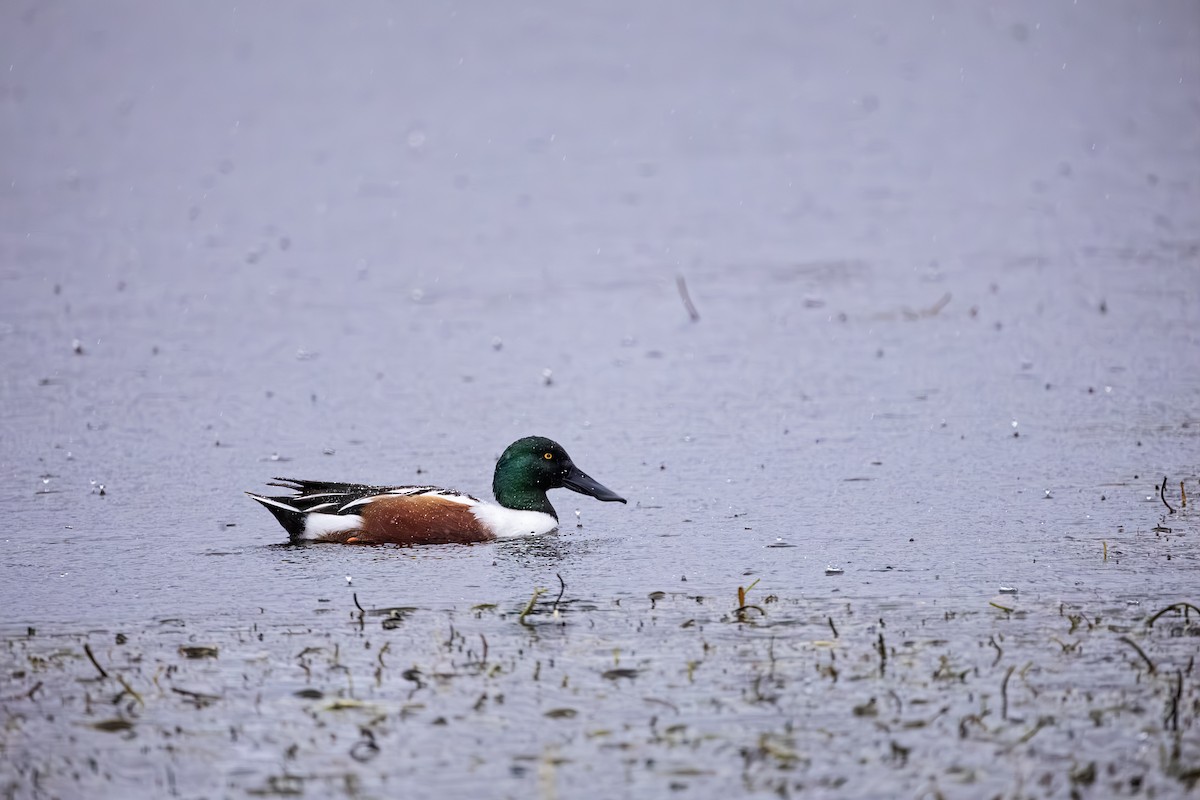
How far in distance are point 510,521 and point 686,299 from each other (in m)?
5.15

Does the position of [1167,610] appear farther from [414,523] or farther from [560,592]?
[414,523]

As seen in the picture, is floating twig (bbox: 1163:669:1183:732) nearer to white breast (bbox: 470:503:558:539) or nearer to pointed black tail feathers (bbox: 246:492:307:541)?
white breast (bbox: 470:503:558:539)

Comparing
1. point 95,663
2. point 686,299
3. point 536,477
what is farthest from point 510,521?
point 686,299

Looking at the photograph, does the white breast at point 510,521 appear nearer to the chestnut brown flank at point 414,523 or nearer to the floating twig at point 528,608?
the chestnut brown flank at point 414,523

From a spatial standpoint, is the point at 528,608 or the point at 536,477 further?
the point at 536,477

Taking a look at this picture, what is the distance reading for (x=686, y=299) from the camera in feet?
42.1

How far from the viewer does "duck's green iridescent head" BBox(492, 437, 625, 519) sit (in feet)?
26.8

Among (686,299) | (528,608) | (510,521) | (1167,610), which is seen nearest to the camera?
(1167,610)

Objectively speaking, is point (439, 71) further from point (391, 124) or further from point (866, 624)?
point (866, 624)

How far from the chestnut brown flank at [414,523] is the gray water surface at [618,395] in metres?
0.15

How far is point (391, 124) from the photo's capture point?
20.4 meters

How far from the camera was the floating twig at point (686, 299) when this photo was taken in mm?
12820

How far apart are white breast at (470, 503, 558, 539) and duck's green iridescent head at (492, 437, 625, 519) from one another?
0.21ft

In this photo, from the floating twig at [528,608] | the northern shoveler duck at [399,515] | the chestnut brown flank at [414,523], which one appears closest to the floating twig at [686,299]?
the northern shoveler duck at [399,515]
